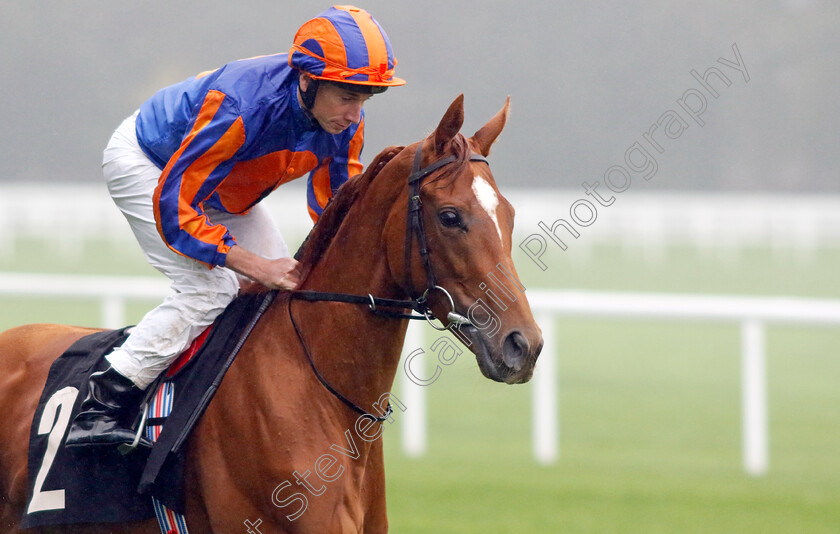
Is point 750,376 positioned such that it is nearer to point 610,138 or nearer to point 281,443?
point 281,443

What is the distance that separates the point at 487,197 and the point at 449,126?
0.22 m

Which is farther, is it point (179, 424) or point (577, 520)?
point (577, 520)

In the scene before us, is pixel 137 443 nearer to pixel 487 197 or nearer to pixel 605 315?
pixel 487 197

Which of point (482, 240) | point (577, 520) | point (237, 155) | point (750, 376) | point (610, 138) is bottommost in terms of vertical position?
point (577, 520)

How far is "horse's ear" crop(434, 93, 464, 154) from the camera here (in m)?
2.64

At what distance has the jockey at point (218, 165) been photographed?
286 cm

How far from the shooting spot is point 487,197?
2.62 m

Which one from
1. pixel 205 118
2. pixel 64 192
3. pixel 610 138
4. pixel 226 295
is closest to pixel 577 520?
pixel 226 295

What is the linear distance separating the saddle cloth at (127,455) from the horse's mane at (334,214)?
17 cm

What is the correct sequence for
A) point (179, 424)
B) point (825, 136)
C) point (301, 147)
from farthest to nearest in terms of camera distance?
1. point (825, 136)
2. point (301, 147)
3. point (179, 424)

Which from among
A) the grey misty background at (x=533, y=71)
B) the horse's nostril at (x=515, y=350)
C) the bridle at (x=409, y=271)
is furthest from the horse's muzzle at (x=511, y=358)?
the grey misty background at (x=533, y=71)

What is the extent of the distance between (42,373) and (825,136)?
1020 inches

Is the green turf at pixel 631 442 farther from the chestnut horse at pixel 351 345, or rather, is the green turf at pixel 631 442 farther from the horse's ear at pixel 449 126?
the horse's ear at pixel 449 126

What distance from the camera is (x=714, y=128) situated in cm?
2722
